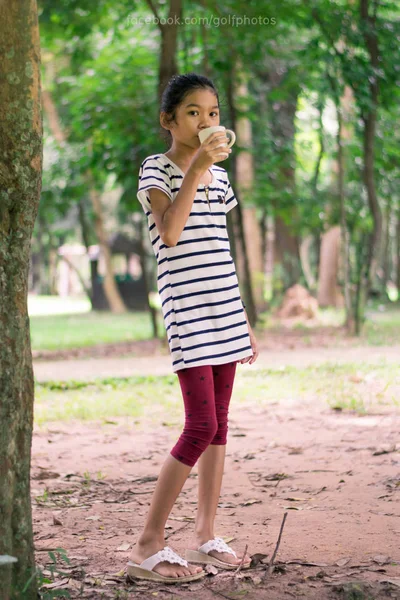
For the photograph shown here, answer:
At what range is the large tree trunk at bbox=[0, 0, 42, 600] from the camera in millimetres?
2766

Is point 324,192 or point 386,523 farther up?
point 324,192

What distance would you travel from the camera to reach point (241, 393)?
8.51 m

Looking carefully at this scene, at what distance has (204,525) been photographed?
3480mm

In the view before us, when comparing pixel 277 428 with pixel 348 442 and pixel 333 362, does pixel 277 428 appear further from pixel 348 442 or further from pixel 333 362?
pixel 333 362

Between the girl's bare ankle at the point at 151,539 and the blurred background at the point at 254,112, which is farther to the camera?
the blurred background at the point at 254,112

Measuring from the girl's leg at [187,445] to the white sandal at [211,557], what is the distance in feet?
0.52

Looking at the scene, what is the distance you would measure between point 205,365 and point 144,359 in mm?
8802

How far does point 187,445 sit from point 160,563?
0.46 meters

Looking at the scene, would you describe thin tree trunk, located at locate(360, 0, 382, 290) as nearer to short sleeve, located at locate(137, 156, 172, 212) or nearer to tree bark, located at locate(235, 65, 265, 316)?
tree bark, located at locate(235, 65, 265, 316)

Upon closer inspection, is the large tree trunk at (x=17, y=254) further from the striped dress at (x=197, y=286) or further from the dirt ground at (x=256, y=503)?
the striped dress at (x=197, y=286)

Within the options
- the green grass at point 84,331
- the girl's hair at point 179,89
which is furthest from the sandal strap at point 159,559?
the green grass at point 84,331

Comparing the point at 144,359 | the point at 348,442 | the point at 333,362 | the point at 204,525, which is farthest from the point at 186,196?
the point at 144,359

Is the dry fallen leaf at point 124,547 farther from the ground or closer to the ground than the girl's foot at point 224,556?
closer to the ground

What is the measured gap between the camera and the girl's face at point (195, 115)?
3355 mm
